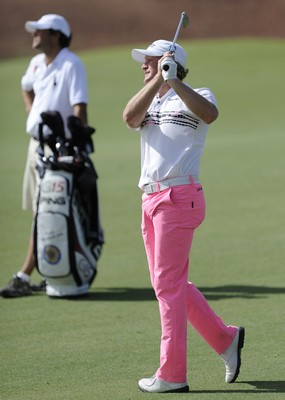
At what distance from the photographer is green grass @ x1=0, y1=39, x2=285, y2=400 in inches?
263

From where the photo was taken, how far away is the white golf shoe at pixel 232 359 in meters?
6.44

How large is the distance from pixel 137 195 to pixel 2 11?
37.4m

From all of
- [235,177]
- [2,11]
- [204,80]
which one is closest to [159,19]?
[2,11]

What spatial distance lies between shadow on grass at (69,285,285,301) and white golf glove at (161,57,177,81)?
11.0ft

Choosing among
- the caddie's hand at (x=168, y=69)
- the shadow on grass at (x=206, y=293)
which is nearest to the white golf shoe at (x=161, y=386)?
the caddie's hand at (x=168, y=69)

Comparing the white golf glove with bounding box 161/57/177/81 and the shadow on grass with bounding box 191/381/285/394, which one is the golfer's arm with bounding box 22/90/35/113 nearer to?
the white golf glove with bounding box 161/57/177/81

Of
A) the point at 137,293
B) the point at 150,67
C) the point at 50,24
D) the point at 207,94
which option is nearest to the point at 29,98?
the point at 50,24

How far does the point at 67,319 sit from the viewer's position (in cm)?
856

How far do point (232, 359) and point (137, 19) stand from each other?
44.6m

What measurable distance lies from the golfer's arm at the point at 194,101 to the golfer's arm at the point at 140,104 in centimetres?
14

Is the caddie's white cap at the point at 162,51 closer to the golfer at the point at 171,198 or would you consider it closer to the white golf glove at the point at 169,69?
the golfer at the point at 171,198

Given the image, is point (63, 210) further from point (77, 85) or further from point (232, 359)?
point (232, 359)

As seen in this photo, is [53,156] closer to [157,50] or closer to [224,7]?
[157,50]

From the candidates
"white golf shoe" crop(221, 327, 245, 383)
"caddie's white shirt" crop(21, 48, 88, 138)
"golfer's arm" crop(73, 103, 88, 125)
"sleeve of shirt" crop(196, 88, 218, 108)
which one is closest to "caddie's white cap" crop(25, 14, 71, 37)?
"caddie's white shirt" crop(21, 48, 88, 138)
